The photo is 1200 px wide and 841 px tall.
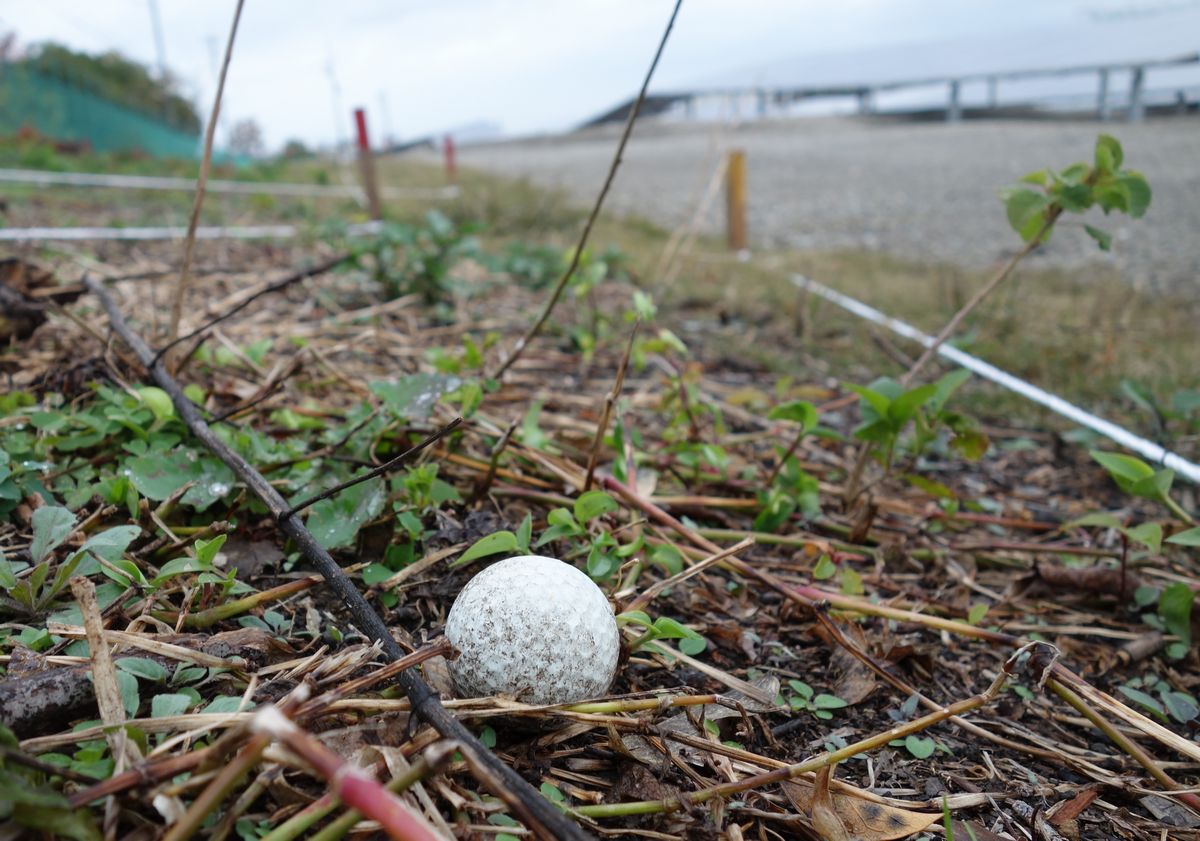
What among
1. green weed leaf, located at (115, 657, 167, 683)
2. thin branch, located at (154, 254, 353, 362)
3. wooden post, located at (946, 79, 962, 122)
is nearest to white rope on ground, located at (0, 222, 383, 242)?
thin branch, located at (154, 254, 353, 362)

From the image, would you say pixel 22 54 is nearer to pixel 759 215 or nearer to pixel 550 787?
pixel 759 215

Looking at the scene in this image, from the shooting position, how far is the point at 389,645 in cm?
121

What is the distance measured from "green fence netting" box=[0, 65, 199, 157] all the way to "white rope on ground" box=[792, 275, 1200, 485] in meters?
14.9

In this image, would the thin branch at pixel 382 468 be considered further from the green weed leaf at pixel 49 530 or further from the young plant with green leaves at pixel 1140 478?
the young plant with green leaves at pixel 1140 478

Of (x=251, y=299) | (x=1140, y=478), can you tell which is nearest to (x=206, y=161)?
(x=251, y=299)

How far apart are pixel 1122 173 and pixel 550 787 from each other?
1.90 m

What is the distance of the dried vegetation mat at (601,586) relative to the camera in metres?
1.07

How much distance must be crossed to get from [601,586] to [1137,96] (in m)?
18.8

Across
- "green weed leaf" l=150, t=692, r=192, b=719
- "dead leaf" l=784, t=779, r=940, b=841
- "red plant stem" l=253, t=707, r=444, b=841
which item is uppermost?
"red plant stem" l=253, t=707, r=444, b=841

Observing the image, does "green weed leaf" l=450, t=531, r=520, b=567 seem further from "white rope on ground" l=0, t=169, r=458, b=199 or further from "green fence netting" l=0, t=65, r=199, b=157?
"green fence netting" l=0, t=65, r=199, b=157

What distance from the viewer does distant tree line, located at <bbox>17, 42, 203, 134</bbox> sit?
17281mm

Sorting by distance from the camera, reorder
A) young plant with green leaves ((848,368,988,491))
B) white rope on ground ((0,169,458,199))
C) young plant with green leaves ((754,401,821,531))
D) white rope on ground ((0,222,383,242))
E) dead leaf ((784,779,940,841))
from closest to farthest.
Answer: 1. dead leaf ((784,779,940,841))
2. young plant with green leaves ((848,368,988,491))
3. young plant with green leaves ((754,401,821,531))
4. white rope on ground ((0,222,383,242))
5. white rope on ground ((0,169,458,199))

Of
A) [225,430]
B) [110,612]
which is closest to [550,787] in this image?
[110,612]

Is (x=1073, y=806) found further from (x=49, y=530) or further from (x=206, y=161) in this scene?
(x=206, y=161)
